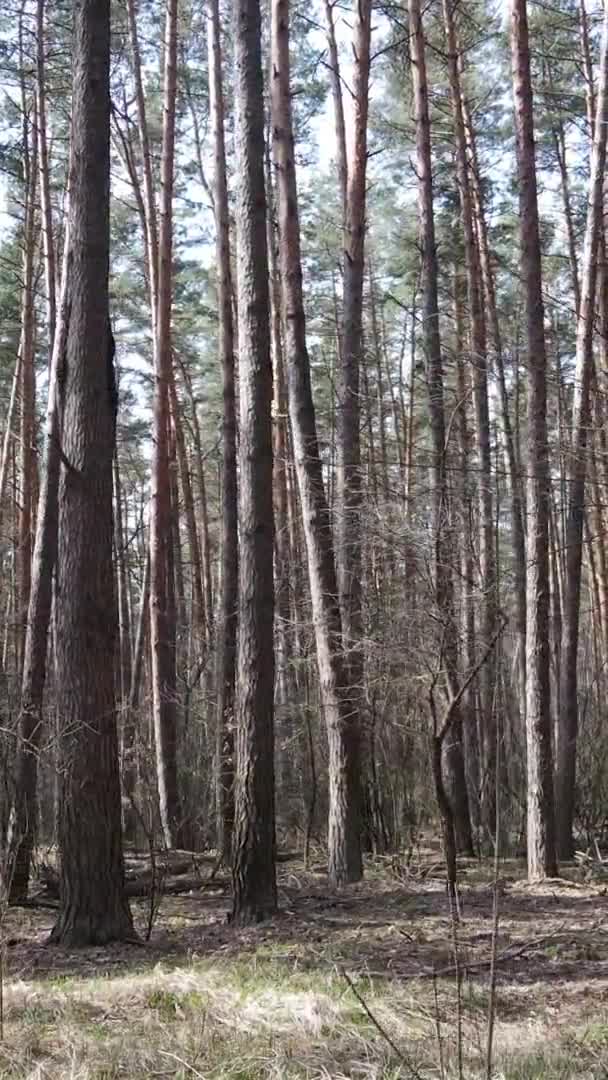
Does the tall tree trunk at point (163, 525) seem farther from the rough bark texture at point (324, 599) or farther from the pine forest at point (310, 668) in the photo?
the rough bark texture at point (324, 599)

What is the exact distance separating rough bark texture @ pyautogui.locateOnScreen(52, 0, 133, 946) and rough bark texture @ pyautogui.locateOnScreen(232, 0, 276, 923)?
2.91ft

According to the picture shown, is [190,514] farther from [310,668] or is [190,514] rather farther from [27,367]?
[310,668]

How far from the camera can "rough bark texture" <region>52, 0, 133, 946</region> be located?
662 cm

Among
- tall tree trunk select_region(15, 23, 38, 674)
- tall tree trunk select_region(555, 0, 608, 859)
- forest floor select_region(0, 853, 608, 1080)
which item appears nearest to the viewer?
forest floor select_region(0, 853, 608, 1080)

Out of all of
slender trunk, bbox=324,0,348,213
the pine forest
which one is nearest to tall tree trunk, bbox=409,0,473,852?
the pine forest

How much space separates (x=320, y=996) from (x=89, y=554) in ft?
10.4

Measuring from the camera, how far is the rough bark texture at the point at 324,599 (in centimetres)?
878

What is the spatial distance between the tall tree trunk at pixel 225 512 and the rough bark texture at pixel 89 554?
9.23 feet

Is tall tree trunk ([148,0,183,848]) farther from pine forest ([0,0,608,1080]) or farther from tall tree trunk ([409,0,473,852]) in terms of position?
tall tree trunk ([409,0,473,852])

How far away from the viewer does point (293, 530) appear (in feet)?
60.0

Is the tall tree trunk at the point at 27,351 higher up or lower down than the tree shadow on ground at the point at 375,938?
higher up

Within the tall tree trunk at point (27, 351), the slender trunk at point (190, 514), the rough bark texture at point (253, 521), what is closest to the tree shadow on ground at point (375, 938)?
the rough bark texture at point (253, 521)


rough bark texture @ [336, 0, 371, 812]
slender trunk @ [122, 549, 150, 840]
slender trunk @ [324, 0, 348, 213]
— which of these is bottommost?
slender trunk @ [122, 549, 150, 840]

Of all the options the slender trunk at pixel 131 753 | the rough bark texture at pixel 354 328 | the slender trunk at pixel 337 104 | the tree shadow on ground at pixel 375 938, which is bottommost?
the tree shadow on ground at pixel 375 938
